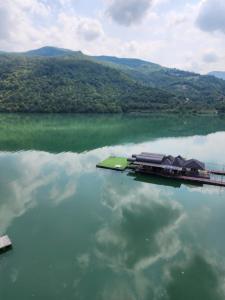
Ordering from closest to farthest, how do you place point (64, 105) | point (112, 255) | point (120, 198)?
point (112, 255)
point (120, 198)
point (64, 105)

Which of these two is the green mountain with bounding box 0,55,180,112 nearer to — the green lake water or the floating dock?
the green lake water

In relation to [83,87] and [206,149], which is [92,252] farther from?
[83,87]

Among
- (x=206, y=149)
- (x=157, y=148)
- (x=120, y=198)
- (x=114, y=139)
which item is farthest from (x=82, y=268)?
(x=114, y=139)

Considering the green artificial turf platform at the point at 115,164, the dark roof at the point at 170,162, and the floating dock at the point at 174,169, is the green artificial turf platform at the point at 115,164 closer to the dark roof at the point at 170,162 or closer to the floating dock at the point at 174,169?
the floating dock at the point at 174,169

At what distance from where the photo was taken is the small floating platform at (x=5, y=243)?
1731 cm

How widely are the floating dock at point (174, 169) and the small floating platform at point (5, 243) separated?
1901 centimetres

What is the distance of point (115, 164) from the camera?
36.5 m

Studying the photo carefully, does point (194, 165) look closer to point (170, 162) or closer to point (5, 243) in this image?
point (170, 162)

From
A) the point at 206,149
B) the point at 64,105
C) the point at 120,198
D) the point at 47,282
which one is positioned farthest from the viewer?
the point at 64,105

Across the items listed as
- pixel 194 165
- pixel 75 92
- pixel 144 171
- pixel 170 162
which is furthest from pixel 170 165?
pixel 75 92

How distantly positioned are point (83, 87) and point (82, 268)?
131591 mm

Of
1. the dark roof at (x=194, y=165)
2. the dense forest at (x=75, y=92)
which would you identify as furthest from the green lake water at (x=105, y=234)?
the dense forest at (x=75, y=92)

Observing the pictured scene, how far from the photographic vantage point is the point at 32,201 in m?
25.1

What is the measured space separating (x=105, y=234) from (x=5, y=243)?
7.04 metres
